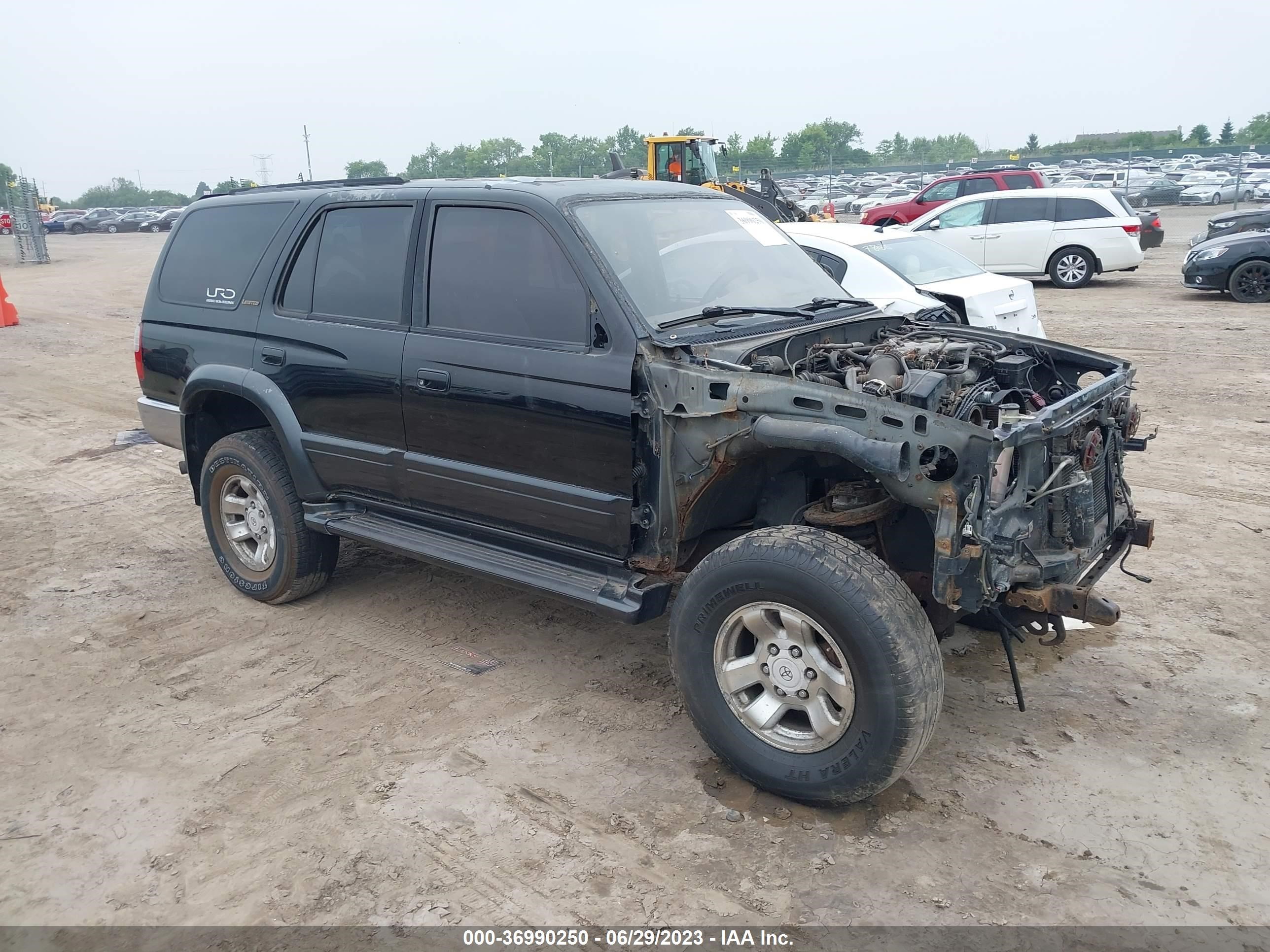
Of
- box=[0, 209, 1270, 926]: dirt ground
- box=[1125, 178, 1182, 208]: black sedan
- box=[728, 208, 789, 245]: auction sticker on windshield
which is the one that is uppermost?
box=[728, 208, 789, 245]: auction sticker on windshield

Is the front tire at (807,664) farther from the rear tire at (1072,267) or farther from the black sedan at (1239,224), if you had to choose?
the black sedan at (1239,224)

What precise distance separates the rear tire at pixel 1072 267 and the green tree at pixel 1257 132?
178 feet

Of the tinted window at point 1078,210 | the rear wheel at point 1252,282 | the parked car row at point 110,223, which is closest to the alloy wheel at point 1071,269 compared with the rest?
the tinted window at point 1078,210

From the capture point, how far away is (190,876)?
332cm

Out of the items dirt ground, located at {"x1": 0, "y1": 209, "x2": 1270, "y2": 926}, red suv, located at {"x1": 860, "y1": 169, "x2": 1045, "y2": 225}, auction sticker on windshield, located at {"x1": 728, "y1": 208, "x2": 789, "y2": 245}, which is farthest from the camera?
red suv, located at {"x1": 860, "y1": 169, "x2": 1045, "y2": 225}

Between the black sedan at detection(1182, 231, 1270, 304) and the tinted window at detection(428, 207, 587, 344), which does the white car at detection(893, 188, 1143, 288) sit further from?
the tinted window at detection(428, 207, 587, 344)

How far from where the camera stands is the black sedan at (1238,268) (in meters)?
13.9

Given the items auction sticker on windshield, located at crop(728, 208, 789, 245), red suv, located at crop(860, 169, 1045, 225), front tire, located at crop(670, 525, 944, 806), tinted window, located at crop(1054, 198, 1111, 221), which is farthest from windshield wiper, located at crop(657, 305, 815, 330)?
red suv, located at crop(860, 169, 1045, 225)

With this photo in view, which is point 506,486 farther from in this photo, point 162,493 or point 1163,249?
point 1163,249

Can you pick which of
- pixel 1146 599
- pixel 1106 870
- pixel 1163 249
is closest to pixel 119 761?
pixel 1106 870

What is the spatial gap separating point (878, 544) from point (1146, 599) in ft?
6.52

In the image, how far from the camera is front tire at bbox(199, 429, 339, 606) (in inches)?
206

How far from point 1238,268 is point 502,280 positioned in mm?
13291

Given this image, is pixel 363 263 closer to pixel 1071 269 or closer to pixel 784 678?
pixel 784 678
